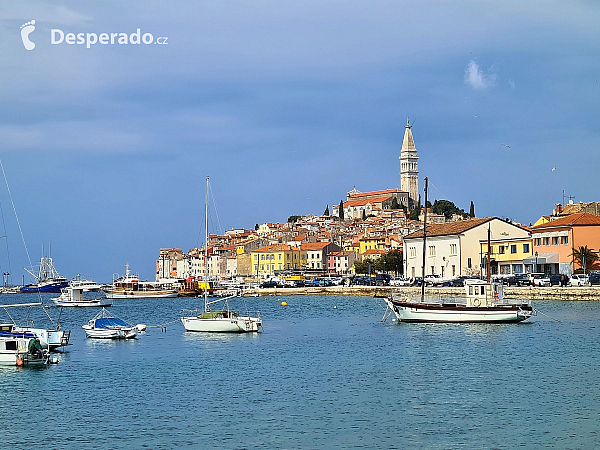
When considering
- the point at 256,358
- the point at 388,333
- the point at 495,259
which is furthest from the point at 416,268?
the point at 256,358

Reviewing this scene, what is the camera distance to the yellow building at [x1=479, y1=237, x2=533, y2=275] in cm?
7306

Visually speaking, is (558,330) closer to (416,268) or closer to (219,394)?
(219,394)

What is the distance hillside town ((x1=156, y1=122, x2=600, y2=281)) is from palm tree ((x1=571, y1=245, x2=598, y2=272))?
3.2 inches

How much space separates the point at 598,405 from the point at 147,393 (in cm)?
1152

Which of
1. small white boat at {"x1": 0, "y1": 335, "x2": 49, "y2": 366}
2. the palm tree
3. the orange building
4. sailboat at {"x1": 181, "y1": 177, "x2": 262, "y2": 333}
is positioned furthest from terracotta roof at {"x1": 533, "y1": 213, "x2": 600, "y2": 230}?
small white boat at {"x1": 0, "y1": 335, "x2": 49, "y2": 366}

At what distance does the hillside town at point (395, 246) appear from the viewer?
69.8 m

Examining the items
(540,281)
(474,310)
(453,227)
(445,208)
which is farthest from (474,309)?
(445,208)

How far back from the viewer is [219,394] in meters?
22.2

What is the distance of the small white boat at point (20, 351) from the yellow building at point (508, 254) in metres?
53.0

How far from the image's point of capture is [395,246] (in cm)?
12144

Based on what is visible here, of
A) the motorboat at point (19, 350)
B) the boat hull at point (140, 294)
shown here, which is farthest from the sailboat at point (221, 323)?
the boat hull at point (140, 294)

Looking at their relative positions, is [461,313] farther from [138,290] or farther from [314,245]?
[314,245]

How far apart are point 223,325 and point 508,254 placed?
1687 inches

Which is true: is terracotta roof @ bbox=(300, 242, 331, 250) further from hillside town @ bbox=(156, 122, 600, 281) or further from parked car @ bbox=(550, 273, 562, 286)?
parked car @ bbox=(550, 273, 562, 286)
